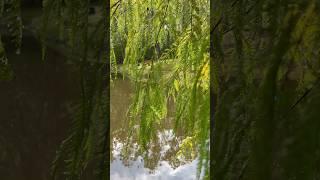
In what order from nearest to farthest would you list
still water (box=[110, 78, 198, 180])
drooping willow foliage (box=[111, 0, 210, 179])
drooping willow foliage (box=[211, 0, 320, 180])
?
drooping willow foliage (box=[211, 0, 320, 180])
drooping willow foliage (box=[111, 0, 210, 179])
still water (box=[110, 78, 198, 180])

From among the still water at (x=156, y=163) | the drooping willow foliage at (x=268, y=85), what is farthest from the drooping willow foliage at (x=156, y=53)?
the still water at (x=156, y=163)

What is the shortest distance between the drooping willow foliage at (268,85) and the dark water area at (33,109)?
177 mm

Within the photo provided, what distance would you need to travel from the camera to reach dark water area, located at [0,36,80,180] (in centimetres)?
56

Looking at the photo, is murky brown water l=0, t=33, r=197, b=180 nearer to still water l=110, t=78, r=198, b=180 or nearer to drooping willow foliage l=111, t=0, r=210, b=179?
drooping willow foliage l=111, t=0, r=210, b=179

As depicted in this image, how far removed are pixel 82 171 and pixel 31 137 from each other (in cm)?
7

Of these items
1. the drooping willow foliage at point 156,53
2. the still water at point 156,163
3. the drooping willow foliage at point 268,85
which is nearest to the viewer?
the drooping willow foliage at point 268,85

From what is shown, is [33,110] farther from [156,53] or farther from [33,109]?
[156,53]

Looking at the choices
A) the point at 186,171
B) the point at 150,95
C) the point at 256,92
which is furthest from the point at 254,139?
the point at 186,171

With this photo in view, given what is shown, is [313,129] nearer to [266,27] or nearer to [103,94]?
[266,27]

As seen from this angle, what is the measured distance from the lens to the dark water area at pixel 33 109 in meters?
0.56

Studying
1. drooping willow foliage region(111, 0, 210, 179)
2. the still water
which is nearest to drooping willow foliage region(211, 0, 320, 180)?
drooping willow foliage region(111, 0, 210, 179)

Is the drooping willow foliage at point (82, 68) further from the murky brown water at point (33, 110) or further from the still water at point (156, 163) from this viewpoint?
the still water at point (156, 163)

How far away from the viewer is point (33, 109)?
571 mm

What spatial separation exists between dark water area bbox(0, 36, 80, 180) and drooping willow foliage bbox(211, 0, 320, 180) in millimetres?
177
